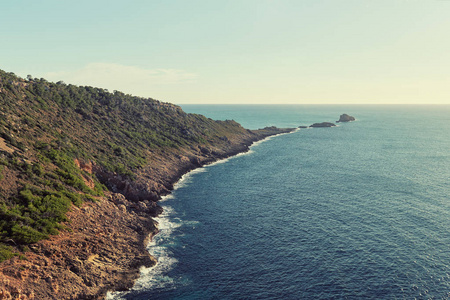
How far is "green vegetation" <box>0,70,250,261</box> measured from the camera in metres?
52.1

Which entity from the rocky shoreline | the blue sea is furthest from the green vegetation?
the blue sea

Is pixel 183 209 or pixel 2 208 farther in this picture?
pixel 183 209

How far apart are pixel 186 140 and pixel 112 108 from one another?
135 feet

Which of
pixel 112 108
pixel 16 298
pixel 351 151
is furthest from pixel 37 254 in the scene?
pixel 351 151

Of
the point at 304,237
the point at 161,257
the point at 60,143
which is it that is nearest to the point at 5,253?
the point at 161,257

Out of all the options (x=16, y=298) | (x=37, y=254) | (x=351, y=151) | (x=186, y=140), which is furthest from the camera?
(x=351, y=151)

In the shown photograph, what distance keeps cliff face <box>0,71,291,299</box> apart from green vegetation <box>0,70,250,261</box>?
23 cm

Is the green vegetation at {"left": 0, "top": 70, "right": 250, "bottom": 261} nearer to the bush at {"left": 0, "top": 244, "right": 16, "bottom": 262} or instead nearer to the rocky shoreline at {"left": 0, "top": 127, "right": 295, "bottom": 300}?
the bush at {"left": 0, "top": 244, "right": 16, "bottom": 262}

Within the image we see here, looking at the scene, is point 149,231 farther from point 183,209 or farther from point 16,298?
point 16,298

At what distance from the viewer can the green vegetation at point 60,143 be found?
171 feet

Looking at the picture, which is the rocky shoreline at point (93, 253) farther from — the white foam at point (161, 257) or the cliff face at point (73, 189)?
the white foam at point (161, 257)

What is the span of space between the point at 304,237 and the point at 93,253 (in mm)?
43718

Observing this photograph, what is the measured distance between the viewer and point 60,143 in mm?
81125

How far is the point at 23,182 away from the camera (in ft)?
187
